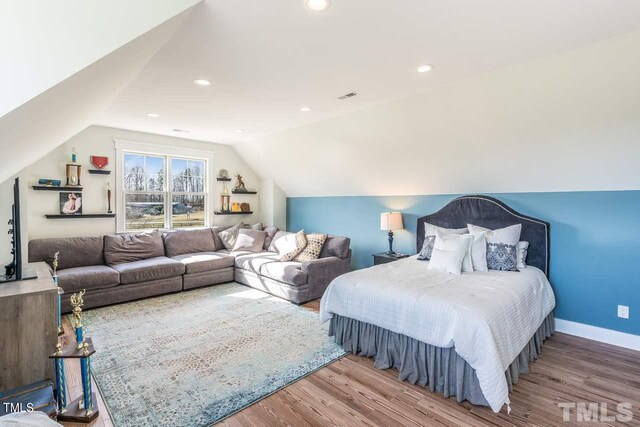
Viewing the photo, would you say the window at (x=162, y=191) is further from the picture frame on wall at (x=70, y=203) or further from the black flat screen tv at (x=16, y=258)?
the black flat screen tv at (x=16, y=258)

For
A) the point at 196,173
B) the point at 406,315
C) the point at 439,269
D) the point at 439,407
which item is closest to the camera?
the point at 439,407

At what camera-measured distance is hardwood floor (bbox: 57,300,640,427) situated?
6.56 feet

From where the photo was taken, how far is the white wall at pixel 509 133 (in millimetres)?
2541

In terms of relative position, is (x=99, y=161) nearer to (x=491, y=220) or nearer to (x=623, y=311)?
(x=491, y=220)

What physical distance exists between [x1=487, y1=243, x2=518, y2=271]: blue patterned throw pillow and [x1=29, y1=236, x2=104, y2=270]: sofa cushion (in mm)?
5118

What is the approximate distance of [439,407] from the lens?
2.13m

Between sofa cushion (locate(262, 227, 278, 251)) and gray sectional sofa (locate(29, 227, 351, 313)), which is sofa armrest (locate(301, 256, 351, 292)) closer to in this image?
gray sectional sofa (locate(29, 227, 351, 313))

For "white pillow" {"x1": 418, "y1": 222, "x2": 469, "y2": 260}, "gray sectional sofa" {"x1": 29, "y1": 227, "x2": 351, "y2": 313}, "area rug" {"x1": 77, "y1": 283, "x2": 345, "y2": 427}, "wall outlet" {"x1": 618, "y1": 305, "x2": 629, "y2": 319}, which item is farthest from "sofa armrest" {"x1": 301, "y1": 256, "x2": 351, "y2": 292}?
"wall outlet" {"x1": 618, "y1": 305, "x2": 629, "y2": 319}

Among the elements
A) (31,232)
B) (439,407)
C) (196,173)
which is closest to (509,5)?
(439,407)

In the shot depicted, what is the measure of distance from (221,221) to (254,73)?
13.3 feet

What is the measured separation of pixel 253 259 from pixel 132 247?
1.83m

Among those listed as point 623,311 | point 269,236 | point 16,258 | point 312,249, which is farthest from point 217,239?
point 623,311

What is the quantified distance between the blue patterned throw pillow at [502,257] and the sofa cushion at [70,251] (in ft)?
16.8

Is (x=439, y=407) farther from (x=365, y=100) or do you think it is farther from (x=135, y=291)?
(x=135, y=291)
